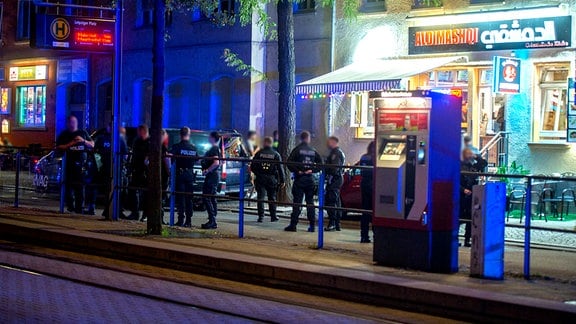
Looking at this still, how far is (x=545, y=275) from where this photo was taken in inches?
443

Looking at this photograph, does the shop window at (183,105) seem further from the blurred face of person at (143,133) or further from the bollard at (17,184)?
the blurred face of person at (143,133)

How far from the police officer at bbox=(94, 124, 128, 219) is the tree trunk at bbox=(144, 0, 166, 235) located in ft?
7.19

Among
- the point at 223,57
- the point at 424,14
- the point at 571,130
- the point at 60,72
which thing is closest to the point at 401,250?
the point at 571,130

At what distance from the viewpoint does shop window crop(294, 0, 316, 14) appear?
24.5 metres

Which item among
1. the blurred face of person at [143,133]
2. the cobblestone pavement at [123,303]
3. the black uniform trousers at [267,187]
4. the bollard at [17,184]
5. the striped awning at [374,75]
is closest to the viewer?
the cobblestone pavement at [123,303]

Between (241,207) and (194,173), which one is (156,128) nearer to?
(241,207)

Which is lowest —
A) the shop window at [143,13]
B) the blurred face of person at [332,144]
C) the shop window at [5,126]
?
the blurred face of person at [332,144]

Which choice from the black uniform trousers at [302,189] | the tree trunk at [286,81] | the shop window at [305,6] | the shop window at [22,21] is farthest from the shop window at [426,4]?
the shop window at [22,21]

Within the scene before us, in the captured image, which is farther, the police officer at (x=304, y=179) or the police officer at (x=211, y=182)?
the police officer at (x=211, y=182)

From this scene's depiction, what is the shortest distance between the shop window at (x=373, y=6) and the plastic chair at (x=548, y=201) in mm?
7448

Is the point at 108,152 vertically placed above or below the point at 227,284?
above

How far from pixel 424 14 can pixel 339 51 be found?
284cm

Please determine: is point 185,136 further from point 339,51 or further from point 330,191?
point 339,51

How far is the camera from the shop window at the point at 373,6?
2299 cm
